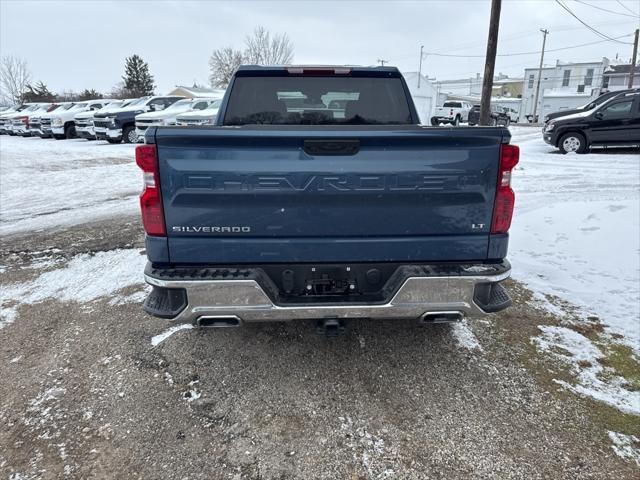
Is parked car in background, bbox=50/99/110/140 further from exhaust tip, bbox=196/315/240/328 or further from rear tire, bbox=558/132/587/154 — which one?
exhaust tip, bbox=196/315/240/328

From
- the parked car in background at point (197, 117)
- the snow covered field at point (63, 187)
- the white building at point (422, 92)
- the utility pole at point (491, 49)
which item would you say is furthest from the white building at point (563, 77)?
the snow covered field at point (63, 187)

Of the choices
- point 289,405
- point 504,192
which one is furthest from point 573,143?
point 289,405

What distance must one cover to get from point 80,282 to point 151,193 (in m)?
2.94

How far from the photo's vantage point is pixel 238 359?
3354mm

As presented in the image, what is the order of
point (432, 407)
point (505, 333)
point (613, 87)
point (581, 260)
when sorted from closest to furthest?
point (432, 407) < point (505, 333) < point (581, 260) < point (613, 87)

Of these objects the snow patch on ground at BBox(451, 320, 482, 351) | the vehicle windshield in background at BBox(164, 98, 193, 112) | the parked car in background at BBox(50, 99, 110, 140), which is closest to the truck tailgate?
the snow patch on ground at BBox(451, 320, 482, 351)

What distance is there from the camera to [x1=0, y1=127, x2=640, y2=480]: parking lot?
2400mm

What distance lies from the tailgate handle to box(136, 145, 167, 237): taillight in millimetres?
848

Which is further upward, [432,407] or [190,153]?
[190,153]

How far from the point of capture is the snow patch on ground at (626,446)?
242 cm

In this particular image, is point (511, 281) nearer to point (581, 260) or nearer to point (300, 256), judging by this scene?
point (581, 260)

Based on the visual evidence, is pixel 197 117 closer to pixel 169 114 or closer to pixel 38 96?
pixel 169 114

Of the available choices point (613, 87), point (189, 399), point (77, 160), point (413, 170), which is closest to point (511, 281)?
point (413, 170)

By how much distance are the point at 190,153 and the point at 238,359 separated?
1.65 metres
